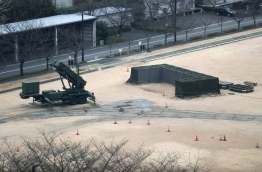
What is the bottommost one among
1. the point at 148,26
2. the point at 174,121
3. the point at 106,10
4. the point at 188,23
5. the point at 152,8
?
the point at 174,121

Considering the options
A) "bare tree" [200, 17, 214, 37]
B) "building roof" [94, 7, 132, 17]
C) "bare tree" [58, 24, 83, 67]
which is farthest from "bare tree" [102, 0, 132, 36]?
"bare tree" [200, 17, 214, 37]

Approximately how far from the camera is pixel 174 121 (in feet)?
144

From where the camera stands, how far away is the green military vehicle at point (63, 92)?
47.1 m

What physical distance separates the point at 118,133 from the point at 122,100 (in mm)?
9470

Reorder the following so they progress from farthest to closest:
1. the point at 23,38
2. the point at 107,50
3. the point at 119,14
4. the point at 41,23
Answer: the point at 119,14
the point at 107,50
the point at 41,23
the point at 23,38

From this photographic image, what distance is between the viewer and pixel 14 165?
27.4m

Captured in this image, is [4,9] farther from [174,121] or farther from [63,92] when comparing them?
[174,121]

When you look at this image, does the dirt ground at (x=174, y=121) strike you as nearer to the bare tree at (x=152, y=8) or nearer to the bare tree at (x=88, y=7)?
the bare tree at (x=88, y=7)

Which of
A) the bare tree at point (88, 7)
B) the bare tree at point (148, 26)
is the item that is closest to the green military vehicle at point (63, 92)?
the bare tree at point (88, 7)

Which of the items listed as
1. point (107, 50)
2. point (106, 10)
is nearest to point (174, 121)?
point (107, 50)

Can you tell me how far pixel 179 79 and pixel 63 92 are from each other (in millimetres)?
9689

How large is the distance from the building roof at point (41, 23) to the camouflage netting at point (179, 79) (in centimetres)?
1139

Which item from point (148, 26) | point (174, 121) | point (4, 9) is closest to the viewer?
point (174, 121)

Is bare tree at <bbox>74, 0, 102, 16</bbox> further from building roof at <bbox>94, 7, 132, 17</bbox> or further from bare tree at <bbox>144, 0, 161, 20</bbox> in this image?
bare tree at <bbox>144, 0, 161, 20</bbox>
